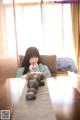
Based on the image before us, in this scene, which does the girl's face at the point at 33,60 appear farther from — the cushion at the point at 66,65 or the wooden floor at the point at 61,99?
the cushion at the point at 66,65

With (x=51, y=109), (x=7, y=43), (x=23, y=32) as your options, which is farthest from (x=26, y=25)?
(x=51, y=109)

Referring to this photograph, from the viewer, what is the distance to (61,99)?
1.71 meters

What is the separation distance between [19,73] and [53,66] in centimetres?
51

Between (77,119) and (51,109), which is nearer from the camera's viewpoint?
(77,119)

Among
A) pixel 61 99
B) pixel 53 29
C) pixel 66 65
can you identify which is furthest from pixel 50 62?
pixel 53 29

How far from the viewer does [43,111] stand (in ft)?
4.60

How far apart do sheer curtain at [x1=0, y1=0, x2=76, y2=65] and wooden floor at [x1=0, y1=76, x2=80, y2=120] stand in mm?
3006

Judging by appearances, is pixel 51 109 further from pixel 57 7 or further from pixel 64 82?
pixel 57 7

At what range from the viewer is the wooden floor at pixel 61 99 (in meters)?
1.39

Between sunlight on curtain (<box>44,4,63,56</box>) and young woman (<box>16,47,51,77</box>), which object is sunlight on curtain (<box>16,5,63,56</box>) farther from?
young woman (<box>16,47,51,77</box>)

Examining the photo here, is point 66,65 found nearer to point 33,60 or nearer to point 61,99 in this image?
point 33,60

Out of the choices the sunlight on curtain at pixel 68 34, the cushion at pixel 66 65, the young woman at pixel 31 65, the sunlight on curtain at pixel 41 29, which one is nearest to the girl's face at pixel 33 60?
the young woman at pixel 31 65

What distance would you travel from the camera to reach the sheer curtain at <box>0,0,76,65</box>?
5.22 meters

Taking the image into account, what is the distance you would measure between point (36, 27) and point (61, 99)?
3.73 meters
